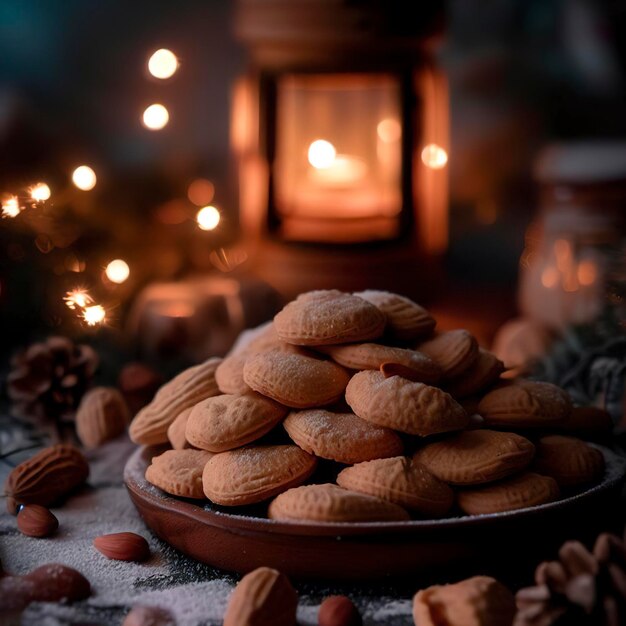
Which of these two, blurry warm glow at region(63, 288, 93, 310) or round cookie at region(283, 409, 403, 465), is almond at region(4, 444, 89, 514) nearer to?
blurry warm glow at region(63, 288, 93, 310)

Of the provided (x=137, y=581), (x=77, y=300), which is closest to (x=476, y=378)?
(x=137, y=581)

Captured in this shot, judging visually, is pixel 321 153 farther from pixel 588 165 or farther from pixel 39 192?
pixel 39 192

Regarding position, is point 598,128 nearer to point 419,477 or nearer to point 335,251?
point 335,251

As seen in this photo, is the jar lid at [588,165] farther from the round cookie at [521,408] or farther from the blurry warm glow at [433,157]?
the round cookie at [521,408]

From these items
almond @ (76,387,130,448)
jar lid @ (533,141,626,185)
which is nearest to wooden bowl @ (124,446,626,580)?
almond @ (76,387,130,448)

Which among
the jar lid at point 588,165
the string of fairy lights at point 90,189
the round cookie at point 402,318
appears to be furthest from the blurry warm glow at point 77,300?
the jar lid at point 588,165

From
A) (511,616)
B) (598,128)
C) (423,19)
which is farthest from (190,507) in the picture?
(598,128)

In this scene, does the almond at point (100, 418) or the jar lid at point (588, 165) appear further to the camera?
the jar lid at point (588, 165)
